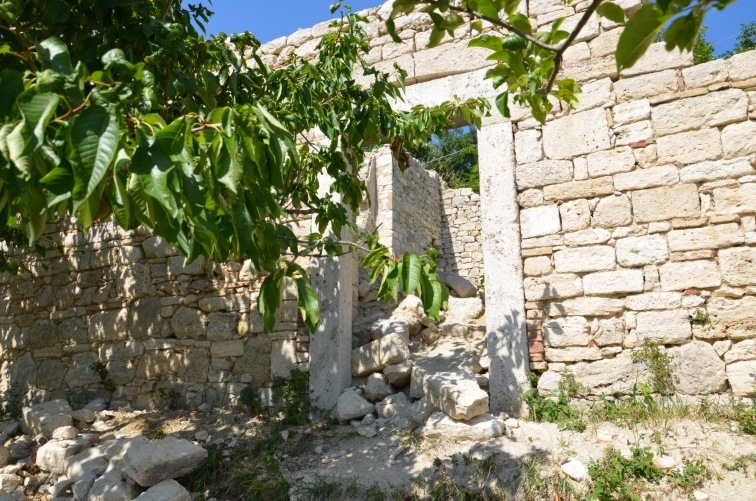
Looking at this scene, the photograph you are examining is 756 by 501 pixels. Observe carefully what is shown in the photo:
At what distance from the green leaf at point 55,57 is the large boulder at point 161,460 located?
274cm

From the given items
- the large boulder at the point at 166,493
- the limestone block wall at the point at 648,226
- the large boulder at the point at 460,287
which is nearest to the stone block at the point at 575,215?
the limestone block wall at the point at 648,226

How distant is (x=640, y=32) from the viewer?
1.09 meters

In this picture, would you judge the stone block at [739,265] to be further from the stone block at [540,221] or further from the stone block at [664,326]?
the stone block at [540,221]

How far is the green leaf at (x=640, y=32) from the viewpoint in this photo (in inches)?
42.1

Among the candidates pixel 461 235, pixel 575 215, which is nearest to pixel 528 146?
pixel 575 215

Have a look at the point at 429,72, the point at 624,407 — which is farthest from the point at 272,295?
the point at 429,72

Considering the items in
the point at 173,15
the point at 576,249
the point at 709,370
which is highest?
the point at 173,15

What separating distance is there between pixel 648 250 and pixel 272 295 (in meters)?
2.86

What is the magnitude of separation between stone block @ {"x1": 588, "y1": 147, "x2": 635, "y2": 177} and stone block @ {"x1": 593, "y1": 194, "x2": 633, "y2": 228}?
20 cm

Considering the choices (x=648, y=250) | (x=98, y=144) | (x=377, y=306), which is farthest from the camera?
(x=377, y=306)

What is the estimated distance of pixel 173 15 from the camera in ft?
10.3

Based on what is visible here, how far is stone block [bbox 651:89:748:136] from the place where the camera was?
371 centimetres

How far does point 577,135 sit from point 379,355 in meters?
2.38

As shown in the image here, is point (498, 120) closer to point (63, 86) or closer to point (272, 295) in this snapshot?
point (272, 295)
